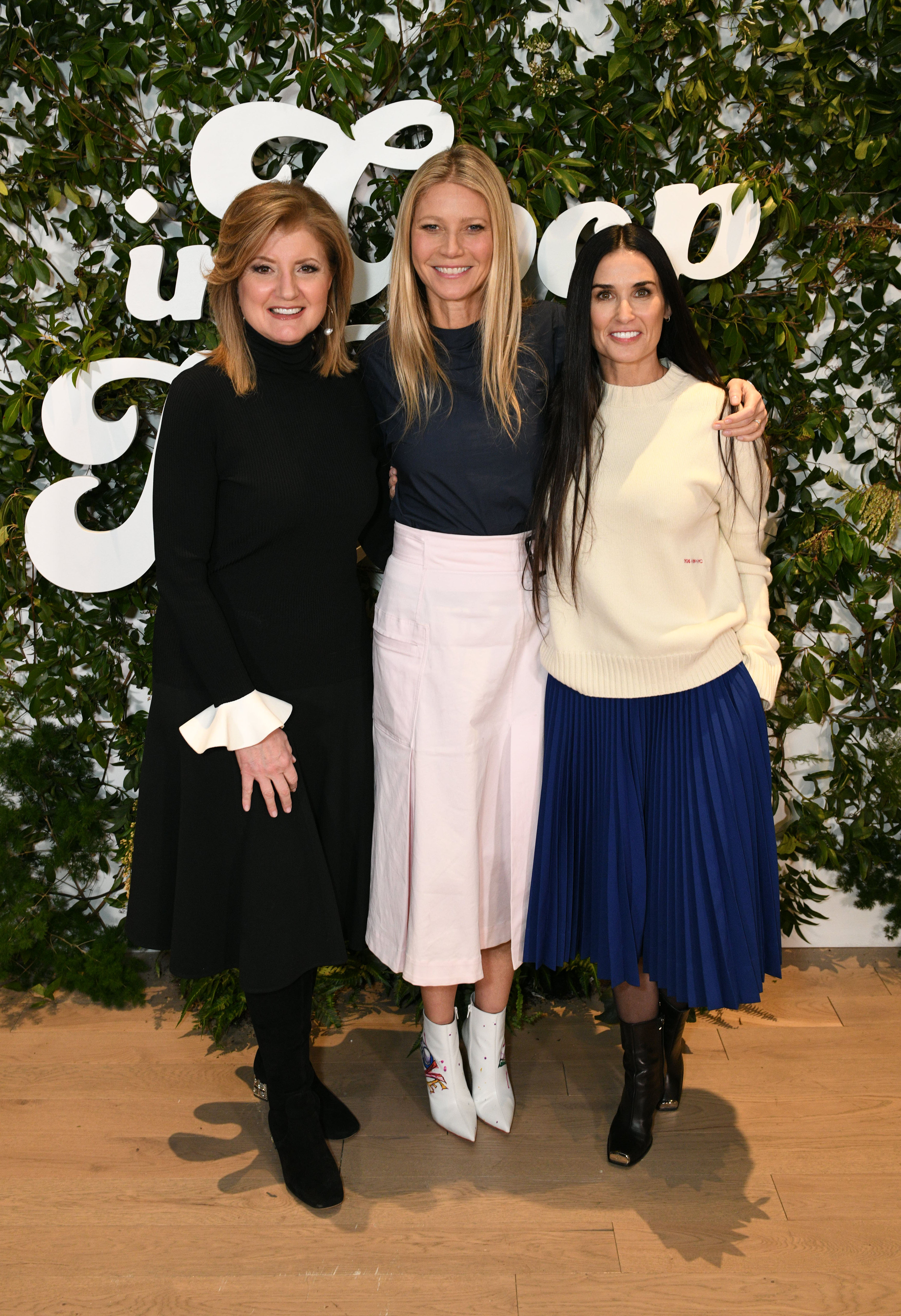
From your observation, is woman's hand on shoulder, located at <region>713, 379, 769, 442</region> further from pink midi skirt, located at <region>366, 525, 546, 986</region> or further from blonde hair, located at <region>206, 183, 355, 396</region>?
blonde hair, located at <region>206, 183, 355, 396</region>

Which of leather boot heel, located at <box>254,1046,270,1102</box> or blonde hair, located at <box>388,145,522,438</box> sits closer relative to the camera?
blonde hair, located at <box>388,145,522,438</box>

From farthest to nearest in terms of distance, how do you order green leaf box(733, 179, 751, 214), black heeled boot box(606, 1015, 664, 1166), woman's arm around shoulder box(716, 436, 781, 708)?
green leaf box(733, 179, 751, 214), black heeled boot box(606, 1015, 664, 1166), woman's arm around shoulder box(716, 436, 781, 708)

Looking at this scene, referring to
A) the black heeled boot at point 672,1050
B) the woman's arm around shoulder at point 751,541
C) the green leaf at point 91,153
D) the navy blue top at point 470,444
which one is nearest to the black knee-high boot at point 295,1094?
the black heeled boot at point 672,1050

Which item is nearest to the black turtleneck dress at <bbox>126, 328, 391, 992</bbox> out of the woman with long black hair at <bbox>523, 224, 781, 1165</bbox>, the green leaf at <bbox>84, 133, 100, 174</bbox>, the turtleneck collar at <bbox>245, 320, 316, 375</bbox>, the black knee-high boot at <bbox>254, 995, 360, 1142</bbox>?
the turtleneck collar at <bbox>245, 320, 316, 375</bbox>

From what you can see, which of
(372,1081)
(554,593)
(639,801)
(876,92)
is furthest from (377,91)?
(372,1081)

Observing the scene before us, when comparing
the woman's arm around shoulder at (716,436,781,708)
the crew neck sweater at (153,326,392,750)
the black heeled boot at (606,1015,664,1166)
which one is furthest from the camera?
the black heeled boot at (606,1015,664,1166)

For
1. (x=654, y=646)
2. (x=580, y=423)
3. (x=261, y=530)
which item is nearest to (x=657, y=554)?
(x=654, y=646)

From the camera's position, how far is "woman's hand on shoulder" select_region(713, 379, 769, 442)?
172 cm

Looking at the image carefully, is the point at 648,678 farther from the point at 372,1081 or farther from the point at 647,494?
the point at 372,1081

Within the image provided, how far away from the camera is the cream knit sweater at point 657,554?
1.73 m

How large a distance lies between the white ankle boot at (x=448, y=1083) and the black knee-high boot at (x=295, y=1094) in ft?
0.84

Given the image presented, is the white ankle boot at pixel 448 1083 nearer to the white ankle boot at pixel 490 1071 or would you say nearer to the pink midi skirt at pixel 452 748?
the white ankle boot at pixel 490 1071

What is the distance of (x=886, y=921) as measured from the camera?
8.47 feet

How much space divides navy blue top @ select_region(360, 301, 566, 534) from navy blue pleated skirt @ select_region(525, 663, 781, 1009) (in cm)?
36
